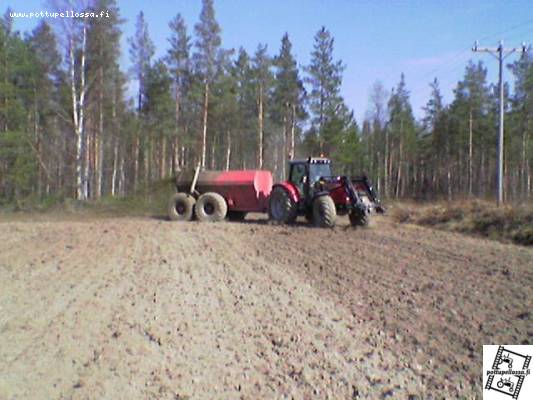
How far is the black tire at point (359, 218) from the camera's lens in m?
15.0

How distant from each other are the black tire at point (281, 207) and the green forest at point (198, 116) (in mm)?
10060

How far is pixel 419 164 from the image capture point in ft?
185

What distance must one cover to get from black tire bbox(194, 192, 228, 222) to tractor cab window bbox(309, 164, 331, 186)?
3.37 meters

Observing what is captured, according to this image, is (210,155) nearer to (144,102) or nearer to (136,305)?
(144,102)

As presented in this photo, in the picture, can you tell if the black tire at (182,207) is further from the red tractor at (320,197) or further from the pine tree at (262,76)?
the pine tree at (262,76)

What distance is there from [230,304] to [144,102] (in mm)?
32874

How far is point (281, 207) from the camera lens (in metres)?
16.3

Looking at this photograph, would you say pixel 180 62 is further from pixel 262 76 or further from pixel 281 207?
pixel 281 207

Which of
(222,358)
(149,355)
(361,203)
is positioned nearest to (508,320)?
(222,358)

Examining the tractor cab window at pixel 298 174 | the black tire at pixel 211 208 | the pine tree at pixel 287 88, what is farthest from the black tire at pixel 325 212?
the pine tree at pixel 287 88

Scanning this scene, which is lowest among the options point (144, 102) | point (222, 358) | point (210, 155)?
point (222, 358)

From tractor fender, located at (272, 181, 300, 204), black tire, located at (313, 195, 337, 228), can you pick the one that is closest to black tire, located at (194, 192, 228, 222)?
tractor fender, located at (272, 181, 300, 204)

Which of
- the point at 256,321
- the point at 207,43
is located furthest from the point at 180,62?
the point at 256,321

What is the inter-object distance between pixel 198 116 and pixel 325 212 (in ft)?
74.1
